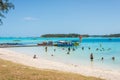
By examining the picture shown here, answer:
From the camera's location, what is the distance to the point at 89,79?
1520 centimetres

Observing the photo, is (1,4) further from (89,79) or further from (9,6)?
(89,79)

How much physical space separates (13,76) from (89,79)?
14.7 ft

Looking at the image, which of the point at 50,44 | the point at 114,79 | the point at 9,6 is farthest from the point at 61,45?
the point at 114,79

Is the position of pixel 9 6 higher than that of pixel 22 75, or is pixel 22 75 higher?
pixel 9 6

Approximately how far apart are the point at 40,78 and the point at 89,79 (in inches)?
124

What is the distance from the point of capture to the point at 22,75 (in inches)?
564

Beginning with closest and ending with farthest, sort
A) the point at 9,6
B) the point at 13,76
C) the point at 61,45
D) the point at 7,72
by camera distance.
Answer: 1. the point at 13,76
2. the point at 7,72
3. the point at 9,6
4. the point at 61,45

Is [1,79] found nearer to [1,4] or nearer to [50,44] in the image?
[1,4]

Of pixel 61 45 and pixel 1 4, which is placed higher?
pixel 1 4

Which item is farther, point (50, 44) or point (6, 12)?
point (50, 44)

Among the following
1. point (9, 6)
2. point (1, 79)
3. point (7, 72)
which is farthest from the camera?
point (9, 6)

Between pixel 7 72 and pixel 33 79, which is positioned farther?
pixel 7 72

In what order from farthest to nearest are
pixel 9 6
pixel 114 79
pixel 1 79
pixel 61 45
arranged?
pixel 61 45 → pixel 9 6 → pixel 114 79 → pixel 1 79

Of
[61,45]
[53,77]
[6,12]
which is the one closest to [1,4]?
[6,12]
